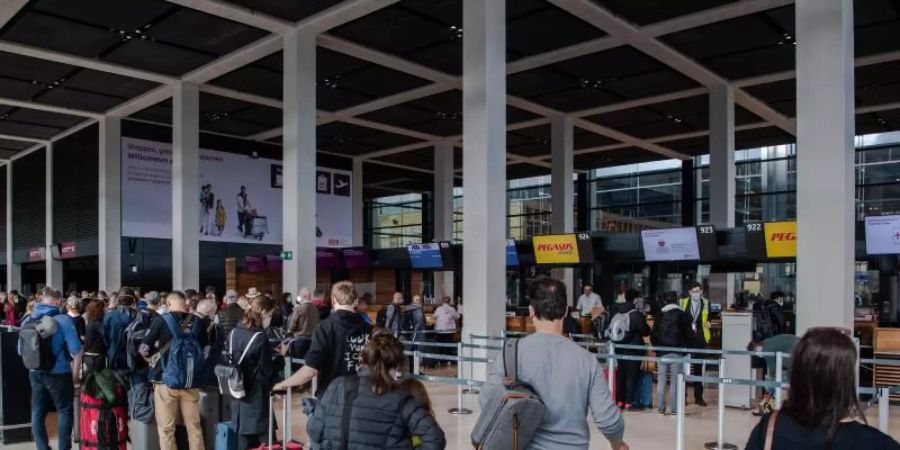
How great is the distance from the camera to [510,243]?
19078 mm

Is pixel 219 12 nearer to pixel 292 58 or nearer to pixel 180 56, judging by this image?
pixel 292 58

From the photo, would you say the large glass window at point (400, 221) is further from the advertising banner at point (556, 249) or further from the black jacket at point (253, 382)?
the black jacket at point (253, 382)

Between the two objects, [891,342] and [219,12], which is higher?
[219,12]

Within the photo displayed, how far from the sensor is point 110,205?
22375 millimetres

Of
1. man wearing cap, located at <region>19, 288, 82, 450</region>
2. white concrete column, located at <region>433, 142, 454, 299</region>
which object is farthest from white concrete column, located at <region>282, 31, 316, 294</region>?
white concrete column, located at <region>433, 142, 454, 299</region>

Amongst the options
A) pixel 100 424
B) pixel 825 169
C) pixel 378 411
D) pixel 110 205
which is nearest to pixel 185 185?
pixel 110 205

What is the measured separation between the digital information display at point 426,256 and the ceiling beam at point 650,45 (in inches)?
288

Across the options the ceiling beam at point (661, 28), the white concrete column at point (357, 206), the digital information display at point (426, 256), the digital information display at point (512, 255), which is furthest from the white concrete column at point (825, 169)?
the white concrete column at point (357, 206)

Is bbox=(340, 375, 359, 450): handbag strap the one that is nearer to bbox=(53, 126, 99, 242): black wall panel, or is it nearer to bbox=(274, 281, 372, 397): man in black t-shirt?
bbox=(274, 281, 372, 397): man in black t-shirt

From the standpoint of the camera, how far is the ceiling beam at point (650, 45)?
14.0m

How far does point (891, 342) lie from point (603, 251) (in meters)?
7.03

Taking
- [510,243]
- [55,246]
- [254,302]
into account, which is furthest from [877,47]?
[55,246]

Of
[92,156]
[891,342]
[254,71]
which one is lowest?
[891,342]

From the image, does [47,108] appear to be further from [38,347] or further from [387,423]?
[387,423]
